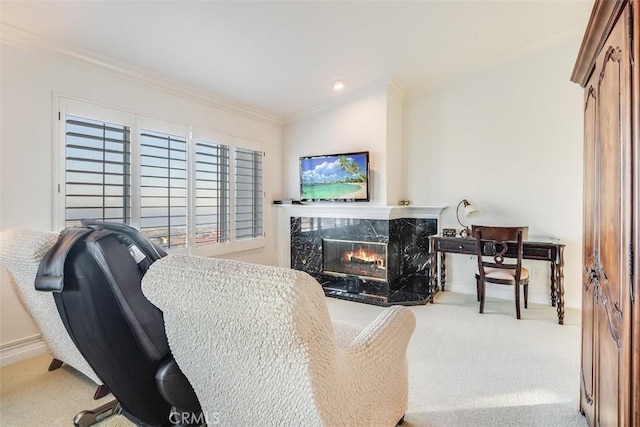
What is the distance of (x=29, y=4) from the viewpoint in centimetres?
206

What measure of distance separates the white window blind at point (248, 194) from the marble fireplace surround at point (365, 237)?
1.47 feet

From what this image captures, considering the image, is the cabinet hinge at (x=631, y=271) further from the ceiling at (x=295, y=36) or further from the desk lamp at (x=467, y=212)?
the desk lamp at (x=467, y=212)

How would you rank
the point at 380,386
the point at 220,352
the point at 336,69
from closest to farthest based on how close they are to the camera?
the point at 220,352, the point at 380,386, the point at 336,69

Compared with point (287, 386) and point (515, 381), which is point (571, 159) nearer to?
point (515, 381)

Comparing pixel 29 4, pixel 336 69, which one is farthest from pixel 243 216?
pixel 29 4

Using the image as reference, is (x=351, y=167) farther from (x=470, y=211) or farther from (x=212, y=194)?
(x=212, y=194)

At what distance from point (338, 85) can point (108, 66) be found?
2.37 metres

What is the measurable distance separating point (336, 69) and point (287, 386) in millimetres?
3390

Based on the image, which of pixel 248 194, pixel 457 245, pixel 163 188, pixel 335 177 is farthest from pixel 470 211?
pixel 163 188

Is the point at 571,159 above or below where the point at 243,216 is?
above

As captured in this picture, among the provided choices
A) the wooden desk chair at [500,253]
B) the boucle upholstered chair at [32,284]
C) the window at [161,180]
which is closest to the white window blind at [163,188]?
the window at [161,180]

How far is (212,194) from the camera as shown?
3.81 m

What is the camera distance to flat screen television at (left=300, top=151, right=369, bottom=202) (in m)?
4.06

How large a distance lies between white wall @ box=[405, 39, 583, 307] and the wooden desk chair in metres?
0.65
